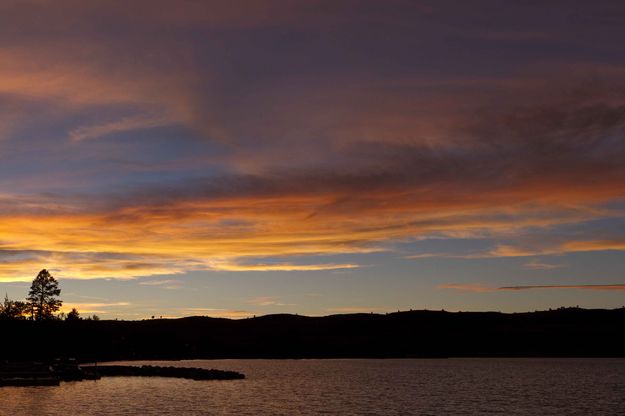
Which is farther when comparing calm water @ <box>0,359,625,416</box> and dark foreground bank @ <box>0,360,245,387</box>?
dark foreground bank @ <box>0,360,245,387</box>

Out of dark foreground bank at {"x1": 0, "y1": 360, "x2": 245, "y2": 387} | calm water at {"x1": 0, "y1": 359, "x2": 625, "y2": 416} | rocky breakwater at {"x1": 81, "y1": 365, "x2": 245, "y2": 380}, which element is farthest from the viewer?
rocky breakwater at {"x1": 81, "y1": 365, "x2": 245, "y2": 380}

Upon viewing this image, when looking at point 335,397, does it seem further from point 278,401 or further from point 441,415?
point 441,415

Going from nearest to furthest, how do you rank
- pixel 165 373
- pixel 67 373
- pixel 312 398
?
1. pixel 312 398
2. pixel 67 373
3. pixel 165 373

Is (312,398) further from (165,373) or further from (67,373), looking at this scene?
(165,373)

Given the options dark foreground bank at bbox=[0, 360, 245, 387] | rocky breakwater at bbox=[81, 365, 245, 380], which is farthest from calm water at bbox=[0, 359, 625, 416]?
rocky breakwater at bbox=[81, 365, 245, 380]

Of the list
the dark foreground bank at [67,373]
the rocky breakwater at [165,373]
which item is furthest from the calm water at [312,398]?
the rocky breakwater at [165,373]

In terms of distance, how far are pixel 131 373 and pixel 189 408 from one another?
3034 inches

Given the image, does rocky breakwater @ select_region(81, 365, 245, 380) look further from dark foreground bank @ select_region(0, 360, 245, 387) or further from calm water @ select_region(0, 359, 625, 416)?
calm water @ select_region(0, 359, 625, 416)

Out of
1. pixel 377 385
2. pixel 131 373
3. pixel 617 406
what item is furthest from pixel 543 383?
pixel 131 373

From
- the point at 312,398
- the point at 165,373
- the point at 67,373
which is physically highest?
the point at 67,373

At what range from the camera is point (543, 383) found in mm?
179000

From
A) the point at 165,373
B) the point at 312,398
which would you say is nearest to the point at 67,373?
the point at 165,373

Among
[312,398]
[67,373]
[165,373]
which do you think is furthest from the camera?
[165,373]

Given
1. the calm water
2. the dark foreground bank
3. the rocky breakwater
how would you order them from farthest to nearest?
the rocky breakwater
the dark foreground bank
the calm water
